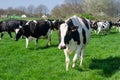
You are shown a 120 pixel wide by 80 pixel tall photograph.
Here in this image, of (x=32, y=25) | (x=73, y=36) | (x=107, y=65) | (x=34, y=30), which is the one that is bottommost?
(x=107, y=65)

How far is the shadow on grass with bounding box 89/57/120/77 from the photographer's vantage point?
10.4m

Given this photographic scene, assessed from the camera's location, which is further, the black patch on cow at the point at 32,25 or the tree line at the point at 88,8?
the tree line at the point at 88,8

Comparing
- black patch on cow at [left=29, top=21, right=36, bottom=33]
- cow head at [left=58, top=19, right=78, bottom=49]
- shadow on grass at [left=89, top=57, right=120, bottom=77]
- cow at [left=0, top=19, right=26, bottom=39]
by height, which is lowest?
shadow on grass at [left=89, top=57, right=120, bottom=77]

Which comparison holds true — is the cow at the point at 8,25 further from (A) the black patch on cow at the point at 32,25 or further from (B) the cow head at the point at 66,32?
(B) the cow head at the point at 66,32

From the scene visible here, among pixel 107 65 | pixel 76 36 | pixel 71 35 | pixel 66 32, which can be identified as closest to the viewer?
pixel 66 32

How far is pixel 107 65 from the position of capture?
11.2 m

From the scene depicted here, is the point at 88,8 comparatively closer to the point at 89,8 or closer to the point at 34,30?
the point at 89,8

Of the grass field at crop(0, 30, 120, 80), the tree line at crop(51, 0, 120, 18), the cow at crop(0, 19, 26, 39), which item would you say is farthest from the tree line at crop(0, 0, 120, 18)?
the grass field at crop(0, 30, 120, 80)

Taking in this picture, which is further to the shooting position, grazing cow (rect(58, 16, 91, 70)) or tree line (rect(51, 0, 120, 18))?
tree line (rect(51, 0, 120, 18))

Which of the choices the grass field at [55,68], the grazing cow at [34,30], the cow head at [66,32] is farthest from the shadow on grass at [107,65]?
the grazing cow at [34,30]

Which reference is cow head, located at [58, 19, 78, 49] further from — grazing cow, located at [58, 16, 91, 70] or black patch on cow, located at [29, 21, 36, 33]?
black patch on cow, located at [29, 21, 36, 33]

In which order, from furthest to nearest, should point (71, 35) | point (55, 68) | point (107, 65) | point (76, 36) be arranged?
point (107, 65) < point (55, 68) < point (76, 36) < point (71, 35)

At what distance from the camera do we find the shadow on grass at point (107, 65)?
10383 millimetres

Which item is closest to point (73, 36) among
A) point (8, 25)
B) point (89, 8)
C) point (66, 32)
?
point (66, 32)
